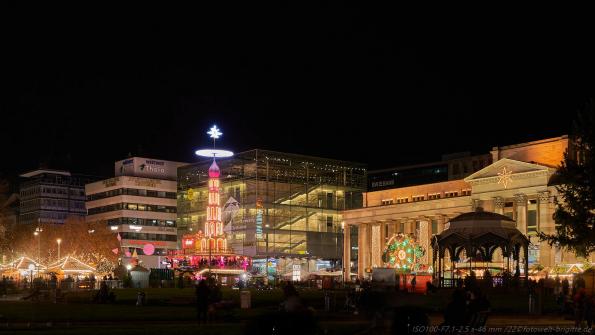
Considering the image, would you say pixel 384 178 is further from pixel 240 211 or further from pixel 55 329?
pixel 55 329

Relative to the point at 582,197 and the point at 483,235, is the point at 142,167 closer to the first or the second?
the point at 483,235

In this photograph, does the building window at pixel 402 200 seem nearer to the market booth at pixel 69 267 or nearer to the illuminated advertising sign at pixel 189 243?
the illuminated advertising sign at pixel 189 243

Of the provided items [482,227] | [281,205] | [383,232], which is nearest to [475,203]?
[383,232]

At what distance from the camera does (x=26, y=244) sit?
16638 cm

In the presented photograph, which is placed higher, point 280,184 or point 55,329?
point 280,184

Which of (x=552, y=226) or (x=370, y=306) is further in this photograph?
(x=552, y=226)

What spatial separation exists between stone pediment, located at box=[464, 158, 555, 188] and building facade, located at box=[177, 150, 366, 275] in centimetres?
4029

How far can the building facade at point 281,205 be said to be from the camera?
155625 mm

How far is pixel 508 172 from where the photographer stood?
122 meters

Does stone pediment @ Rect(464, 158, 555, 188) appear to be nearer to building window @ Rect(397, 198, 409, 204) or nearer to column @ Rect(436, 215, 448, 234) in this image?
column @ Rect(436, 215, 448, 234)

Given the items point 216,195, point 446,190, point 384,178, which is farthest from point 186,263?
point 384,178

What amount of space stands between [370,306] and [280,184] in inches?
5176

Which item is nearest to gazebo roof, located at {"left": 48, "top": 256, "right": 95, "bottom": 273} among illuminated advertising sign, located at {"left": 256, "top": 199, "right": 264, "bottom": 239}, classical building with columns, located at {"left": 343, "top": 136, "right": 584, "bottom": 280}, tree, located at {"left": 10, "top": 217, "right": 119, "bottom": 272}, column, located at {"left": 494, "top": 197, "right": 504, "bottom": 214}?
tree, located at {"left": 10, "top": 217, "right": 119, "bottom": 272}

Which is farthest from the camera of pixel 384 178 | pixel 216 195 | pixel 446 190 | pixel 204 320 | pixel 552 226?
pixel 384 178
